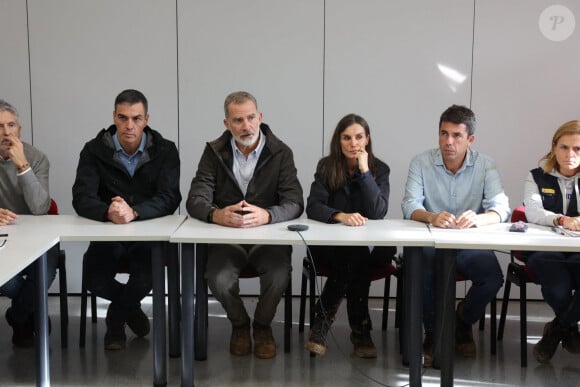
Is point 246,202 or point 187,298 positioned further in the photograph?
point 246,202

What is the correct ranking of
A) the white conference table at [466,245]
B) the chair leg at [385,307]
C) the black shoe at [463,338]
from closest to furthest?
the white conference table at [466,245]
the black shoe at [463,338]
the chair leg at [385,307]

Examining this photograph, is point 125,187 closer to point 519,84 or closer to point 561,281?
point 561,281

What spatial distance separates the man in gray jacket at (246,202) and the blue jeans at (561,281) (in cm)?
126

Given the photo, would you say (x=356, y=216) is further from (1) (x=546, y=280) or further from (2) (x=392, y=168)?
(2) (x=392, y=168)

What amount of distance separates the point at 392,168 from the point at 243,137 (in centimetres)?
148

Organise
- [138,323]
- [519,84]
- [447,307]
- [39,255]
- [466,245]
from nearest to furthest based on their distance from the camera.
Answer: [39,255] < [466,245] < [447,307] < [138,323] < [519,84]

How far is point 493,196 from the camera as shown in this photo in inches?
138

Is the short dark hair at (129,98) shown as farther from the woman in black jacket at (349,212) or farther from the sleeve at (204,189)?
the woman in black jacket at (349,212)

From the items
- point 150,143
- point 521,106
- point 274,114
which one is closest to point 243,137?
point 150,143

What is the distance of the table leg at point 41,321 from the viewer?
9.37 ft

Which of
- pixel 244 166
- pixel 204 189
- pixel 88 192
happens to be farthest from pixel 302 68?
pixel 88 192

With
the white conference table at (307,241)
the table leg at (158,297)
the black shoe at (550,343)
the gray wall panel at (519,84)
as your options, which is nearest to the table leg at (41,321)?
the table leg at (158,297)

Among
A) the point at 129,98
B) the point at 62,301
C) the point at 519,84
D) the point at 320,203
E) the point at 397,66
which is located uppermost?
the point at 397,66

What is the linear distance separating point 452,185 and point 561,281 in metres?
0.73
